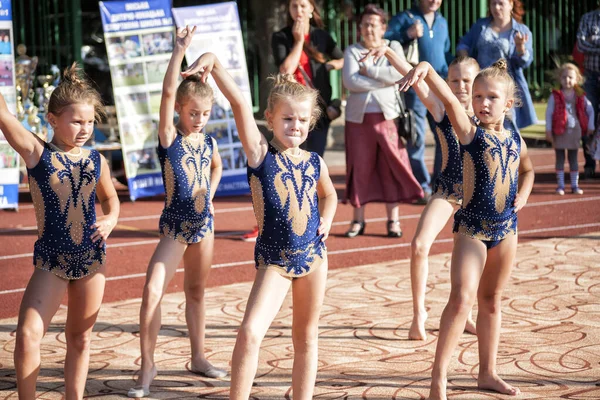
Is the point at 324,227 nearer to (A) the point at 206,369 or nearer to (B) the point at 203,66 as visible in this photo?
(B) the point at 203,66

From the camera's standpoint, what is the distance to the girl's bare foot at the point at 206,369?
195 inches

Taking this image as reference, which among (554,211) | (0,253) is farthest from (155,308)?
(554,211)

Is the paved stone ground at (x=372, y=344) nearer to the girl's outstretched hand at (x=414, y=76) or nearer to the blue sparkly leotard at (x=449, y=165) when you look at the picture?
the blue sparkly leotard at (x=449, y=165)

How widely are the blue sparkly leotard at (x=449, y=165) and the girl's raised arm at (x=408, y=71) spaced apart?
84mm

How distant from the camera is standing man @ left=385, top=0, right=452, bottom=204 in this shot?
950cm

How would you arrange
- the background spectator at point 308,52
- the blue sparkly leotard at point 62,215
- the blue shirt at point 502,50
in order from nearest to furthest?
1. the blue sparkly leotard at point 62,215
2. the background spectator at point 308,52
3. the blue shirt at point 502,50

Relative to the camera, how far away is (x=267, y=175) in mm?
4141

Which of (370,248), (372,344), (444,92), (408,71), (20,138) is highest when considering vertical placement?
(408,71)

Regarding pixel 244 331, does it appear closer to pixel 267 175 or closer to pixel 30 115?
pixel 267 175

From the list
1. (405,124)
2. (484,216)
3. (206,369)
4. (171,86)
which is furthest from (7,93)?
(484,216)

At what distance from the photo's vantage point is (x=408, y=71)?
187 inches

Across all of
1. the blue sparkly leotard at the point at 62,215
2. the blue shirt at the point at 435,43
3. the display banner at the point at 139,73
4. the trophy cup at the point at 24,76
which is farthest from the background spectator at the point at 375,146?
the trophy cup at the point at 24,76

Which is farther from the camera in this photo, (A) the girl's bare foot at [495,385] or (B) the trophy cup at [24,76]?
(B) the trophy cup at [24,76]

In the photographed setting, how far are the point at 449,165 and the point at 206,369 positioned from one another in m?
1.82
